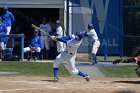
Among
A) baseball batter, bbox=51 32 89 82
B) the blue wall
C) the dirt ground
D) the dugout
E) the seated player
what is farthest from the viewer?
the dugout

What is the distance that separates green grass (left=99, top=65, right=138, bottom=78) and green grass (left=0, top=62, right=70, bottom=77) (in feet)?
5.35

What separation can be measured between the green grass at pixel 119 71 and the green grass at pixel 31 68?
163 centimetres

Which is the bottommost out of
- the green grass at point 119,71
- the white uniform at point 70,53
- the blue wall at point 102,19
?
the green grass at point 119,71

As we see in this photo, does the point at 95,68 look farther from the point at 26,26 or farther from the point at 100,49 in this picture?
the point at 26,26

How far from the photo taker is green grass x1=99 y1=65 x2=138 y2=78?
1976cm

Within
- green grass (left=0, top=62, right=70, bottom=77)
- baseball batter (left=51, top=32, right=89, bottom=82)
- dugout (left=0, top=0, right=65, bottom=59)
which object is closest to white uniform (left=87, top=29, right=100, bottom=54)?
green grass (left=0, top=62, right=70, bottom=77)

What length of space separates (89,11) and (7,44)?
175 inches

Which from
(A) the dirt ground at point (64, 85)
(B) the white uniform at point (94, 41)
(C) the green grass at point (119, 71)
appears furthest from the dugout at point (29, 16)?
(A) the dirt ground at point (64, 85)

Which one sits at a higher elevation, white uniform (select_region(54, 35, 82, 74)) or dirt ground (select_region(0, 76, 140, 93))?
white uniform (select_region(54, 35, 82, 74))

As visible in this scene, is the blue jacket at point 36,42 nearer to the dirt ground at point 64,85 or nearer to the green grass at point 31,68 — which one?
the green grass at point 31,68

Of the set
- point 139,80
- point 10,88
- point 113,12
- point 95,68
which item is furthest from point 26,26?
point 10,88

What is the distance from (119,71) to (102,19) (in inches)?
196

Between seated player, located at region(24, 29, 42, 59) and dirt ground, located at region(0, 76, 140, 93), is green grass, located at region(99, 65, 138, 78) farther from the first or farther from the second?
seated player, located at region(24, 29, 42, 59)

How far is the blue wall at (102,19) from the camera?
82.3 feet
